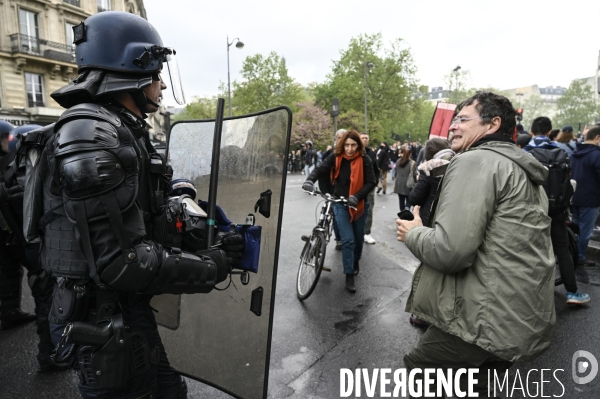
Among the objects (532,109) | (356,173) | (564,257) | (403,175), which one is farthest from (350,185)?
(532,109)

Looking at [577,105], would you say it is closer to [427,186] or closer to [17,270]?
[427,186]

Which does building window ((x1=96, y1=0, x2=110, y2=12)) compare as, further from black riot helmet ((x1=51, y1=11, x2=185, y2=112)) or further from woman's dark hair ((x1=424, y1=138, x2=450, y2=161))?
black riot helmet ((x1=51, y1=11, x2=185, y2=112))

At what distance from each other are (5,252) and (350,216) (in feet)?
11.2

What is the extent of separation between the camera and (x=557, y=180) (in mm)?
3959

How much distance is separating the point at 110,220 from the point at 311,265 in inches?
127

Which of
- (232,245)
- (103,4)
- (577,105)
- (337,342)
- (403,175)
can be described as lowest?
(337,342)

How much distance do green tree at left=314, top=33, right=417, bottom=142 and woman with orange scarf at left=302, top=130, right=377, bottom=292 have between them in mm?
33324

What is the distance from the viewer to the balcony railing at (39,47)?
22939 mm

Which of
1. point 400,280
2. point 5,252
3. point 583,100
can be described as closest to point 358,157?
point 400,280

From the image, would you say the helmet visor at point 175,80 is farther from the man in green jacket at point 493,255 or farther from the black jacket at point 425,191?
the black jacket at point 425,191

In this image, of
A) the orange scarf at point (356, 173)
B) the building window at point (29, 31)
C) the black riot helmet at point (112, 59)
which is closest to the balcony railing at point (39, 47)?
the building window at point (29, 31)

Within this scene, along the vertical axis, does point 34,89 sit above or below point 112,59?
below

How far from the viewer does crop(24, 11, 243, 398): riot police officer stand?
4.51 feet

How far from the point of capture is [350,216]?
4.62 metres
